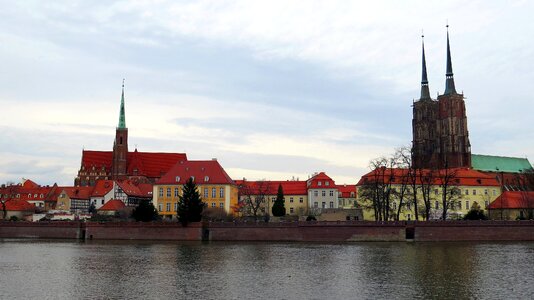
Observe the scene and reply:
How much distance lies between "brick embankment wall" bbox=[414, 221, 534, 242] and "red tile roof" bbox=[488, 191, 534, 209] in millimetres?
20785

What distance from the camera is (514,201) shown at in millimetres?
99188

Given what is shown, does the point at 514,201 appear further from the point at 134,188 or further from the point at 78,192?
the point at 78,192

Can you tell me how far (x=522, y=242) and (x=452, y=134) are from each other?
284 feet

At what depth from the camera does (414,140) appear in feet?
552

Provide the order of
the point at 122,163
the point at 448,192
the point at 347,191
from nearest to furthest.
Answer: the point at 448,192
the point at 347,191
the point at 122,163

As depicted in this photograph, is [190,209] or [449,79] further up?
[449,79]

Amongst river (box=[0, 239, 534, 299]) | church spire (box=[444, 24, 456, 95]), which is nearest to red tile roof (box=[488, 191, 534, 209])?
river (box=[0, 239, 534, 299])

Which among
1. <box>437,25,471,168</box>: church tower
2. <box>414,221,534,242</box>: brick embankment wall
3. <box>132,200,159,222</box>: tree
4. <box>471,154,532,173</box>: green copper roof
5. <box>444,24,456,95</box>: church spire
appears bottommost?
<box>414,221,534,242</box>: brick embankment wall

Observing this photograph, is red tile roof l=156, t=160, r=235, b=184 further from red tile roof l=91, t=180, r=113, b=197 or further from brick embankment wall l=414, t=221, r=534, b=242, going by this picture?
brick embankment wall l=414, t=221, r=534, b=242

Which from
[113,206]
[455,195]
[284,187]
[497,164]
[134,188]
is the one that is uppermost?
[497,164]

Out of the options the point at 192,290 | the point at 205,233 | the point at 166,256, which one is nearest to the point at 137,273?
the point at 192,290

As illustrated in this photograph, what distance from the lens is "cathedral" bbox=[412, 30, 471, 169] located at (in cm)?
15562

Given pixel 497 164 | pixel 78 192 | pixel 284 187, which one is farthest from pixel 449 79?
pixel 78 192

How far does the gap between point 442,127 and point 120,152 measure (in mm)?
84400
